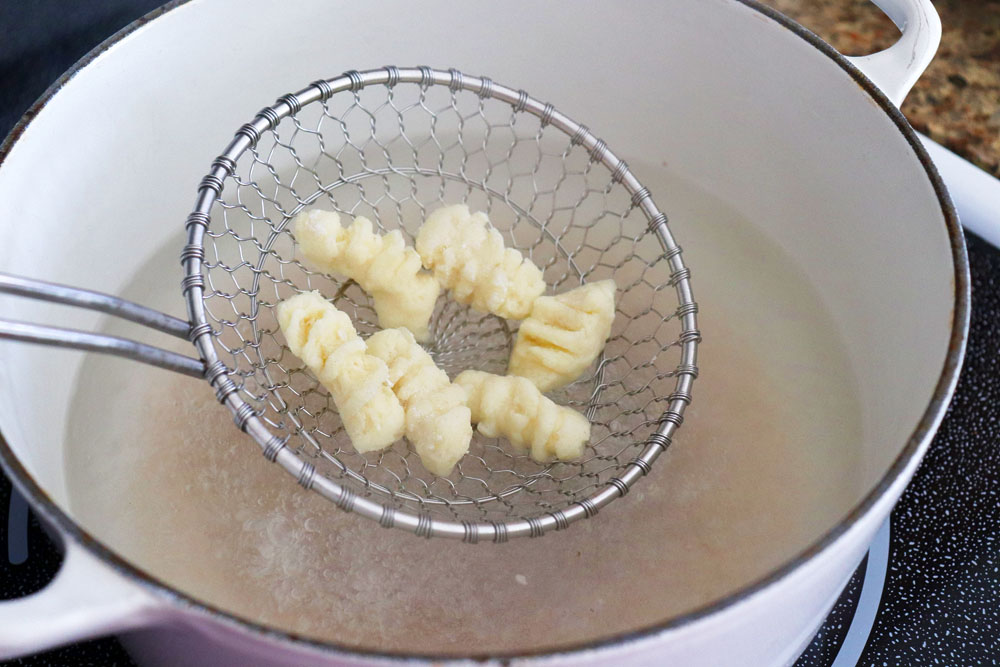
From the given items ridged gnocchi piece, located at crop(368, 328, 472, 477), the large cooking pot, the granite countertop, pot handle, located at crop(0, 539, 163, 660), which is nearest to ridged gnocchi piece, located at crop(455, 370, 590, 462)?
ridged gnocchi piece, located at crop(368, 328, 472, 477)

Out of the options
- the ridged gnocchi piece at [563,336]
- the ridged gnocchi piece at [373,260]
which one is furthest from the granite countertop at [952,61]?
the ridged gnocchi piece at [373,260]

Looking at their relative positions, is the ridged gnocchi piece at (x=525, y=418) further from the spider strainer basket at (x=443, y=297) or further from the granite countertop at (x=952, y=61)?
the granite countertop at (x=952, y=61)

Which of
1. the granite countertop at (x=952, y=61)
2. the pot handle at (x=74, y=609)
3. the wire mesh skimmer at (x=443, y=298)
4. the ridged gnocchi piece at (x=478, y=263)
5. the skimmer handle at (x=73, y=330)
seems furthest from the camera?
the granite countertop at (x=952, y=61)

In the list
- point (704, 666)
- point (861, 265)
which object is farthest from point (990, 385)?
point (704, 666)

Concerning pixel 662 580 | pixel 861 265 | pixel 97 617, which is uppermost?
pixel 97 617

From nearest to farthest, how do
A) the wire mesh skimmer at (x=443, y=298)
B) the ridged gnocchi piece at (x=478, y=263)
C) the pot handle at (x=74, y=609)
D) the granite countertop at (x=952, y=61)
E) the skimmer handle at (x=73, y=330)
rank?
the pot handle at (x=74, y=609), the skimmer handle at (x=73, y=330), the wire mesh skimmer at (x=443, y=298), the ridged gnocchi piece at (x=478, y=263), the granite countertop at (x=952, y=61)

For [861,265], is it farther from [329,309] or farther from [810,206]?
[329,309]

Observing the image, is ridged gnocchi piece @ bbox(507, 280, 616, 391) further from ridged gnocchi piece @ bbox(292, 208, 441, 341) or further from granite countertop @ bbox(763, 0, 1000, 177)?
granite countertop @ bbox(763, 0, 1000, 177)
